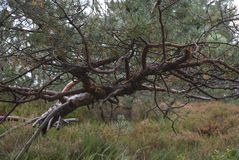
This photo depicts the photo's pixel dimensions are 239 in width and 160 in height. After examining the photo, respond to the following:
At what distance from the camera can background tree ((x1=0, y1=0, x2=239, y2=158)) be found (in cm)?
302

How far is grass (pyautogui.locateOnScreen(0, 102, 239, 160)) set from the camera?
444 cm

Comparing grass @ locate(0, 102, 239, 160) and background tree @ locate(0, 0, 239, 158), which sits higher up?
background tree @ locate(0, 0, 239, 158)

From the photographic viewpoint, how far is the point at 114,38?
132 inches

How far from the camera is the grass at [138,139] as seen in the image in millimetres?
4441

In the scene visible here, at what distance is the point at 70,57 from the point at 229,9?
1.25 metres

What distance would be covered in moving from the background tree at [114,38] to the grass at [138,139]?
0.63m

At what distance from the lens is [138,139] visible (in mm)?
6164

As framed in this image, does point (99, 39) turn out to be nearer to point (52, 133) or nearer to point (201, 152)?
point (52, 133)

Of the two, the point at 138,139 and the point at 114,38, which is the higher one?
the point at 114,38

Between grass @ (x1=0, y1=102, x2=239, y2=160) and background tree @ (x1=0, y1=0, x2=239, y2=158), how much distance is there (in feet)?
2.08

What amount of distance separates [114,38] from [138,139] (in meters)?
3.02

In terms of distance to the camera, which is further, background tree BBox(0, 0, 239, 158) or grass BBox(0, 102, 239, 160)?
grass BBox(0, 102, 239, 160)

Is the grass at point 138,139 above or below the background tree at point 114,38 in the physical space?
below

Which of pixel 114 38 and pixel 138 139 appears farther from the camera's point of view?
pixel 138 139
